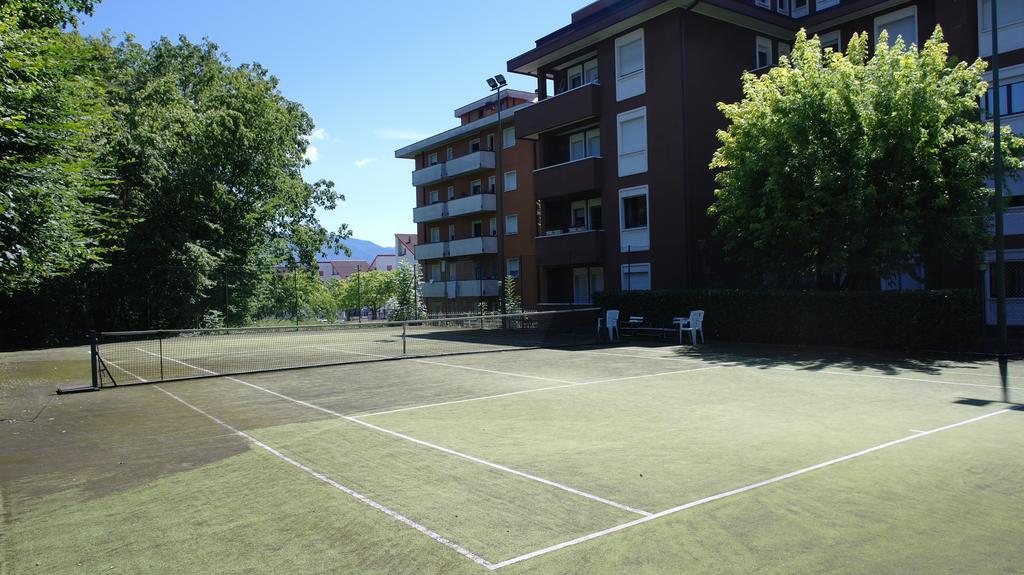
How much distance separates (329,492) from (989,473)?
6.56 metres

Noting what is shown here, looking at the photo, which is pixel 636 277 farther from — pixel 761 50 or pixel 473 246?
pixel 473 246

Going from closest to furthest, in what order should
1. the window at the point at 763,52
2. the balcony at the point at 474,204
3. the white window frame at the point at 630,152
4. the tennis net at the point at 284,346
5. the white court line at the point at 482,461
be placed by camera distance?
the white court line at the point at 482,461
the tennis net at the point at 284,346
the white window frame at the point at 630,152
the window at the point at 763,52
the balcony at the point at 474,204

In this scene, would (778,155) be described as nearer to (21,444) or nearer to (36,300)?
(21,444)

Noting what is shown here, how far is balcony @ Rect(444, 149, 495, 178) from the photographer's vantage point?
4778cm

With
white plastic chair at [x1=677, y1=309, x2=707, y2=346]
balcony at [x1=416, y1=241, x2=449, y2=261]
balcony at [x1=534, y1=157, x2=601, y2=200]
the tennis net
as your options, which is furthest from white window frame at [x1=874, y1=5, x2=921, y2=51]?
balcony at [x1=416, y1=241, x2=449, y2=261]

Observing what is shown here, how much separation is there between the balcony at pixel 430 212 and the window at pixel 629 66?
976 inches

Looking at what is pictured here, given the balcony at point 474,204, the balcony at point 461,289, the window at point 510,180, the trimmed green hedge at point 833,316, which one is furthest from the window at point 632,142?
the balcony at point 474,204

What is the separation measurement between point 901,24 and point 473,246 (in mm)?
29557

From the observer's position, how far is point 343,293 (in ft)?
331

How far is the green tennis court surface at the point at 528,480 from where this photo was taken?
15.6 ft

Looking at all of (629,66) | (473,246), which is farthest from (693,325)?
(473,246)

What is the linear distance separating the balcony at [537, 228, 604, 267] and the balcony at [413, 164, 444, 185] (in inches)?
836

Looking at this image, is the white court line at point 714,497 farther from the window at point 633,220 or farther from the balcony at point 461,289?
the balcony at point 461,289

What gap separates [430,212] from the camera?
176 feet
